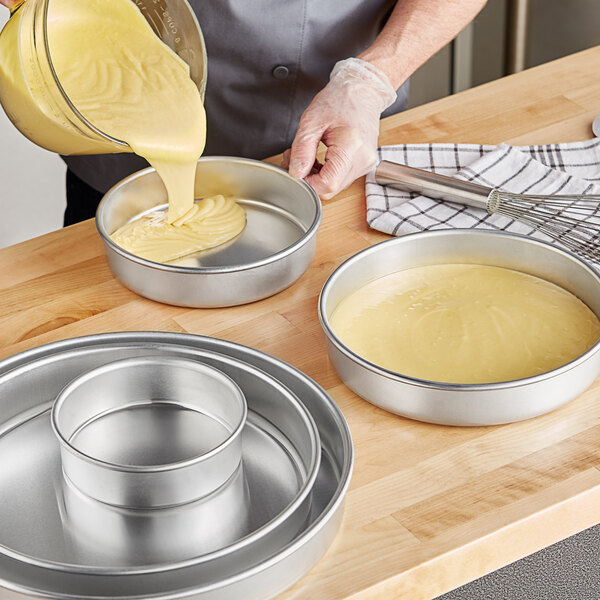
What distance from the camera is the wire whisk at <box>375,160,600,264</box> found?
923mm

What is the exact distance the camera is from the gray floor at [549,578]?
863 mm

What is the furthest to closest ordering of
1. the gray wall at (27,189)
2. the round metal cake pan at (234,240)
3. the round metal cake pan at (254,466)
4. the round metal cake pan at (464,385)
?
the gray wall at (27,189)
the round metal cake pan at (234,240)
the round metal cake pan at (464,385)
the round metal cake pan at (254,466)

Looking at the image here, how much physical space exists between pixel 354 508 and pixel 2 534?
0.84 ft

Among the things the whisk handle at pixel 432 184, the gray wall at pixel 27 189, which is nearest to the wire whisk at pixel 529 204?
the whisk handle at pixel 432 184

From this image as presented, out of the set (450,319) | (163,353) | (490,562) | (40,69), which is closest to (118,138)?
(40,69)

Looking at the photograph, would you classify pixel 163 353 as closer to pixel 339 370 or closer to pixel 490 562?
pixel 339 370

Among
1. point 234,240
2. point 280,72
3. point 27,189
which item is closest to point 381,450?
point 234,240

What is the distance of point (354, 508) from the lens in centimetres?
65

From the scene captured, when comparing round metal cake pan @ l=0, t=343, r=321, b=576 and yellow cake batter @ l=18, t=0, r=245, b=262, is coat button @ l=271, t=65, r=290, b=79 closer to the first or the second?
yellow cake batter @ l=18, t=0, r=245, b=262

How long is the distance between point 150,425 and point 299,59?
2.13 ft

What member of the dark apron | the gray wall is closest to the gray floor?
the dark apron

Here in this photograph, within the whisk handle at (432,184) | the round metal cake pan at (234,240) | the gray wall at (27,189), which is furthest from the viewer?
the gray wall at (27,189)

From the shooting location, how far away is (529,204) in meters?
0.97

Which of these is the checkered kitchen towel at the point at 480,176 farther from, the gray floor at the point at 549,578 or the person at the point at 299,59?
the gray floor at the point at 549,578
